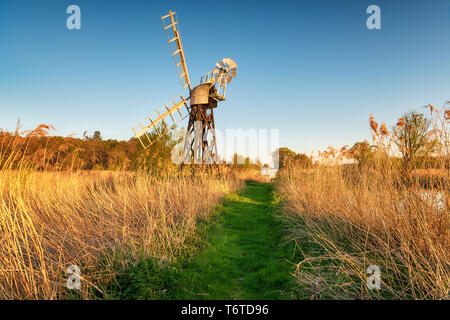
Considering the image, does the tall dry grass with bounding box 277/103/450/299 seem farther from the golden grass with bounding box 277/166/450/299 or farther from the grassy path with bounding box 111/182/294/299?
the grassy path with bounding box 111/182/294/299

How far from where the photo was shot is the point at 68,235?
352 centimetres

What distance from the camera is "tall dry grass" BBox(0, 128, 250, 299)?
8.09 feet

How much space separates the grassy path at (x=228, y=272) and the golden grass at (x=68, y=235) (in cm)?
40

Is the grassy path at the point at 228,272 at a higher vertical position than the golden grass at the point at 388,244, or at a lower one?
lower

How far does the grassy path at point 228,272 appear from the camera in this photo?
9.39ft

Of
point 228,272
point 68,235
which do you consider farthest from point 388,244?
point 68,235

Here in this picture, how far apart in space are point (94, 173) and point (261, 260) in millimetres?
6588

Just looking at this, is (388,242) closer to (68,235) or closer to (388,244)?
(388,244)

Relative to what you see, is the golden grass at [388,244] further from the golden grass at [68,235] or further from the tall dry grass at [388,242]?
the golden grass at [68,235]

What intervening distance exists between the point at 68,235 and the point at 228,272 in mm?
2727

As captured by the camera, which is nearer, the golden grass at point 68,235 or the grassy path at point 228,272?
Answer: the golden grass at point 68,235

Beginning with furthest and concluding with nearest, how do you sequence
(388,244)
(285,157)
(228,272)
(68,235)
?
(285,157) → (228,272) → (68,235) → (388,244)

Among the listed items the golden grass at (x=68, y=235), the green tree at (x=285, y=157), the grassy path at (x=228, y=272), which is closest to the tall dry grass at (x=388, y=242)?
the grassy path at (x=228, y=272)
